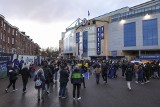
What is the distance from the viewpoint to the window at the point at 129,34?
221 feet

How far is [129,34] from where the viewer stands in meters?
68.8

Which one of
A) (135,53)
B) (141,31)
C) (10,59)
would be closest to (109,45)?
(135,53)

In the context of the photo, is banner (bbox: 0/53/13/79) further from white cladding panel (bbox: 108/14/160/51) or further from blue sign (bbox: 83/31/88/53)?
blue sign (bbox: 83/31/88/53)

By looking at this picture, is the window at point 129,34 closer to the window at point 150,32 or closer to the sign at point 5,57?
the window at point 150,32

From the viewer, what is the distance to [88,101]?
10164mm

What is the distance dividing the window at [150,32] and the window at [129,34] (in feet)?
12.9

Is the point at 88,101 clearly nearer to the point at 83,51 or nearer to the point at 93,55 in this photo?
the point at 93,55

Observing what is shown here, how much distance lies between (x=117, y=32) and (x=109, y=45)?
6.24 meters

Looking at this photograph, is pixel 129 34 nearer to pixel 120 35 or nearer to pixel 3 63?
pixel 120 35

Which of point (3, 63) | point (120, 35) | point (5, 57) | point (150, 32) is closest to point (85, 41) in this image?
point (120, 35)

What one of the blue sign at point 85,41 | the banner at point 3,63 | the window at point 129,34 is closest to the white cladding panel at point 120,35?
the window at point 129,34

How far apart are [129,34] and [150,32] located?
777cm

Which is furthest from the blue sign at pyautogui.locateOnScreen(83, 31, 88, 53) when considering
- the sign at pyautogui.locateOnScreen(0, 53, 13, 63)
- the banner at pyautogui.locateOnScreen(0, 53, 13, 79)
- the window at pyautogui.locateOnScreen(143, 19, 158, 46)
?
the banner at pyautogui.locateOnScreen(0, 53, 13, 79)

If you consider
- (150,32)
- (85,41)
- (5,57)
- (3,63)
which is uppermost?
(150,32)
